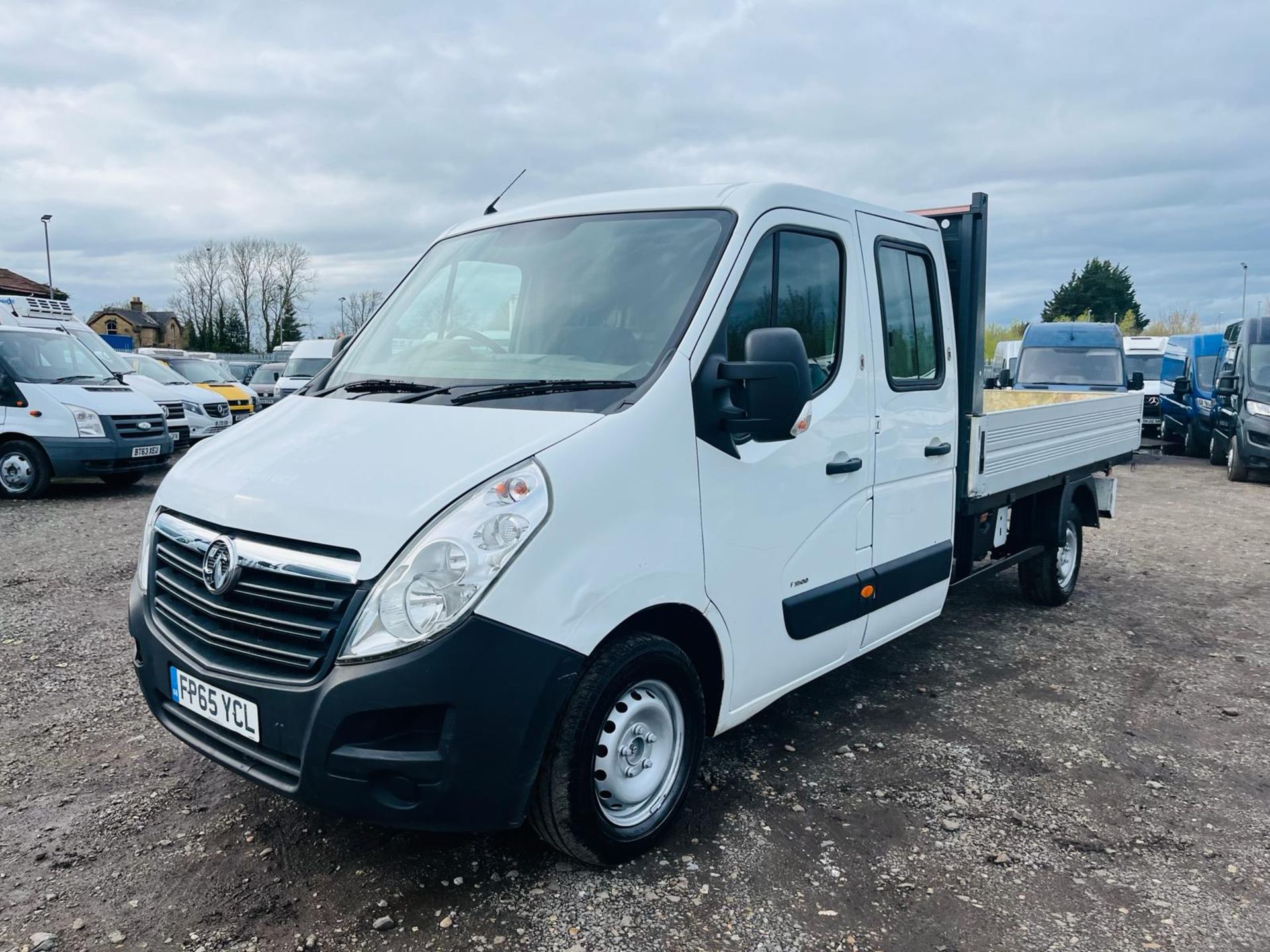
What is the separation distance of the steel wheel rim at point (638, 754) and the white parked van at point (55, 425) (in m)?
10.0

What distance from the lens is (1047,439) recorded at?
233 inches

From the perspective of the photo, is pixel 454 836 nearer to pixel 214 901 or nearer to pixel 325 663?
pixel 214 901

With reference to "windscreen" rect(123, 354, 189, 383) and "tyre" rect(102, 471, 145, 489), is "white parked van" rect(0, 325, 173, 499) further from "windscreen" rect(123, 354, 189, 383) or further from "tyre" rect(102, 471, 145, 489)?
"windscreen" rect(123, 354, 189, 383)

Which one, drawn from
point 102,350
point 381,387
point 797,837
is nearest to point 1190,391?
point 797,837

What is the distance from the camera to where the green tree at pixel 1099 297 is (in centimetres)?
6150

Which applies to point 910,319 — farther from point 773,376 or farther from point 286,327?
point 286,327

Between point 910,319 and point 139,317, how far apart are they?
326 ft

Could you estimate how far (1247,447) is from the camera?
13.5 meters

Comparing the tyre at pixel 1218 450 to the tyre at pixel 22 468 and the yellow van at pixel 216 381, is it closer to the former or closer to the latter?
the tyre at pixel 22 468

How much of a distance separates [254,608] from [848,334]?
250cm

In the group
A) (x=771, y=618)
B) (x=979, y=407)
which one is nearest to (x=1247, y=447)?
(x=979, y=407)

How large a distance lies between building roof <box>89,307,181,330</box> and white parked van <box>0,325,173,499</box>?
76974mm

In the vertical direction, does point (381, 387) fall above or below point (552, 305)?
below

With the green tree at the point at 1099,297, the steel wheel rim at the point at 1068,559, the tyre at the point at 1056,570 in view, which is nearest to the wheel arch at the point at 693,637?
the tyre at the point at 1056,570
